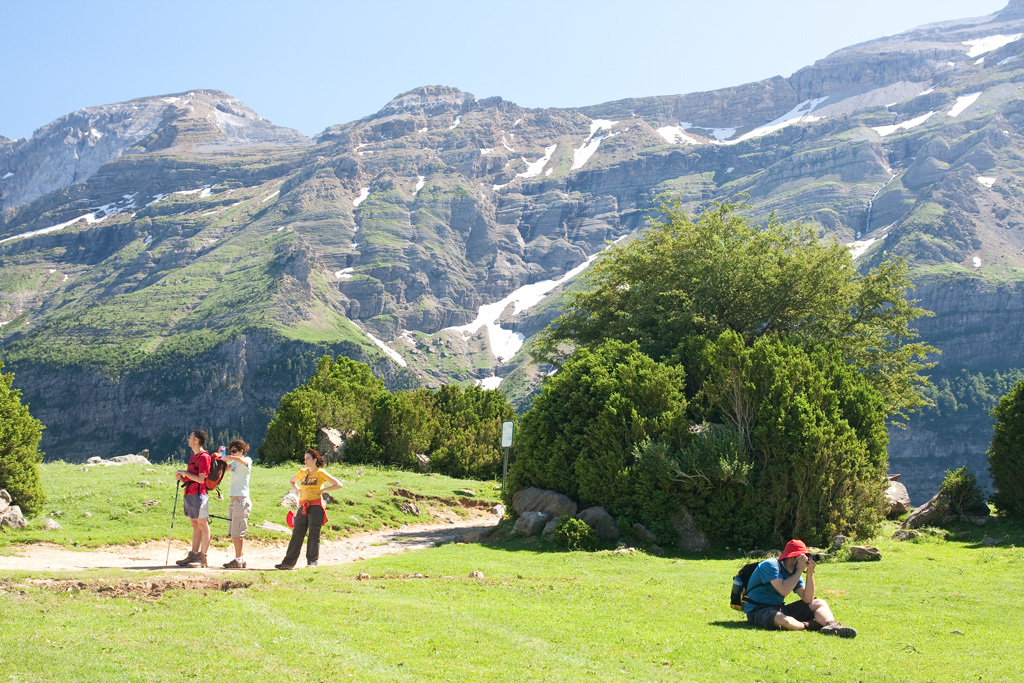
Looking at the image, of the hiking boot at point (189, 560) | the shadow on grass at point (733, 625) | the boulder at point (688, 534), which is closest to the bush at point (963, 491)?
the boulder at point (688, 534)

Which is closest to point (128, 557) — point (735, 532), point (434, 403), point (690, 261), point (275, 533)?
point (275, 533)

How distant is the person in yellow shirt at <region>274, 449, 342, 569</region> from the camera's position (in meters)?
16.8

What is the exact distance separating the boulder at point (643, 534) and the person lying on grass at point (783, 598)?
10.3m

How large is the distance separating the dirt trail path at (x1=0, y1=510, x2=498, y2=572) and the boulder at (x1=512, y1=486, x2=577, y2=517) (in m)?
2.37

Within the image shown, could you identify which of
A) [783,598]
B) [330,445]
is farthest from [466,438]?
[783,598]

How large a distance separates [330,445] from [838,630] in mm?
33087

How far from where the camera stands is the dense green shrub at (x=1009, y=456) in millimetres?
23094

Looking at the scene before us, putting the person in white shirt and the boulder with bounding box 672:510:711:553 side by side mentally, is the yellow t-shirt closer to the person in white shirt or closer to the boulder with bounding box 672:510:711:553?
the person in white shirt

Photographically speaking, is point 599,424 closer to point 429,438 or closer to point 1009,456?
point 1009,456

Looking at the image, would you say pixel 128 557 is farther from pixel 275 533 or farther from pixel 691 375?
pixel 691 375

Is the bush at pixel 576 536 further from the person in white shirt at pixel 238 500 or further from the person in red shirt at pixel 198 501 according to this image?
the person in red shirt at pixel 198 501

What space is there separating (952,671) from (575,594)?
686cm

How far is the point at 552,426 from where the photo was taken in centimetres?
2684

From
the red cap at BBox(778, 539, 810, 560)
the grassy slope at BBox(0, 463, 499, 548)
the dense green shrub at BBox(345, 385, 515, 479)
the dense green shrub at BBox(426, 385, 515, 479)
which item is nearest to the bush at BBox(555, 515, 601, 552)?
the grassy slope at BBox(0, 463, 499, 548)
